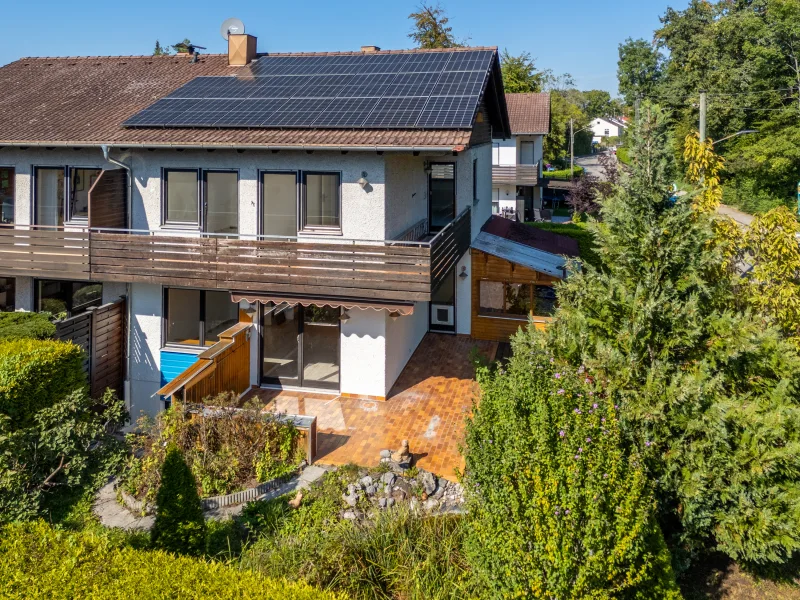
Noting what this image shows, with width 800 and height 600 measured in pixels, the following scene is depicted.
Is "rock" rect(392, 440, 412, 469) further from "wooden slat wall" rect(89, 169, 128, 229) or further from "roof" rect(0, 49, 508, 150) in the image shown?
"wooden slat wall" rect(89, 169, 128, 229)

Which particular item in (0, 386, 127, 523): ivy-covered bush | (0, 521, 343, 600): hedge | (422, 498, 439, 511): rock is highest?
(0, 386, 127, 523): ivy-covered bush

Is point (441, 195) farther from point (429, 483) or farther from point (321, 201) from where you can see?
point (429, 483)

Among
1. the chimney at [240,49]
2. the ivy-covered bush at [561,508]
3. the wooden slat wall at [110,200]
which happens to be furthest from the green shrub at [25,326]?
the chimney at [240,49]

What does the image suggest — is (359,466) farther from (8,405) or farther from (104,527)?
(8,405)

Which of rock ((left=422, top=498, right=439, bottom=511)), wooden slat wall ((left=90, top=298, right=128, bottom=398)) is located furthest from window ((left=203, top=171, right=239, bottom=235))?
rock ((left=422, top=498, right=439, bottom=511))

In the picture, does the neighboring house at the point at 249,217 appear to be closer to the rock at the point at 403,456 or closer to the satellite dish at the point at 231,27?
the satellite dish at the point at 231,27

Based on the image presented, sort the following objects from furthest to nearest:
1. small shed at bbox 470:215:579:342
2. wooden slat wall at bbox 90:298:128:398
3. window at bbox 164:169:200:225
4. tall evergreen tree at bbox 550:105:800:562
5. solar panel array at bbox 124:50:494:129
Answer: small shed at bbox 470:215:579:342 → window at bbox 164:169:200:225 → wooden slat wall at bbox 90:298:128:398 → solar panel array at bbox 124:50:494:129 → tall evergreen tree at bbox 550:105:800:562

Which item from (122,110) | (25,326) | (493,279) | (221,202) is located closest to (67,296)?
(25,326)
